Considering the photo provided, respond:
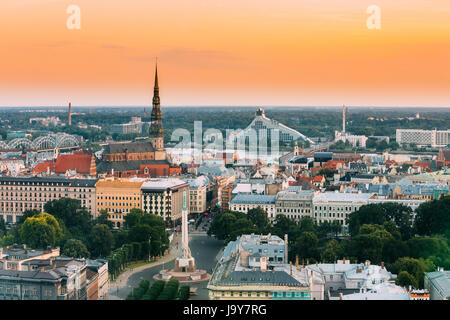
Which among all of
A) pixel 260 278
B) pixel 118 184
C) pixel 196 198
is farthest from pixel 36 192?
pixel 260 278

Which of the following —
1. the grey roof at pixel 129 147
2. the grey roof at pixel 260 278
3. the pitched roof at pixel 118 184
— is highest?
the grey roof at pixel 129 147

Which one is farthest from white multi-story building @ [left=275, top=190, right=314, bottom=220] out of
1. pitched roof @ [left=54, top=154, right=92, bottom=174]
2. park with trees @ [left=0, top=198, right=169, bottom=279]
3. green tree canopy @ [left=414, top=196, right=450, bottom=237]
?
pitched roof @ [left=54, top=154, right=92, bottom=174]

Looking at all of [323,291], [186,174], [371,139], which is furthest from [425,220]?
[371,139]

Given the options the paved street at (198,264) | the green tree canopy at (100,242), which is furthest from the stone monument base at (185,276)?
the green tree canopy at (100,242)

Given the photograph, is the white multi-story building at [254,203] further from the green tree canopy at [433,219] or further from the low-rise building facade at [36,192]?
the green tree canopy at [433,219]

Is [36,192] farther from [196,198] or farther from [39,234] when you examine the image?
[39,234]

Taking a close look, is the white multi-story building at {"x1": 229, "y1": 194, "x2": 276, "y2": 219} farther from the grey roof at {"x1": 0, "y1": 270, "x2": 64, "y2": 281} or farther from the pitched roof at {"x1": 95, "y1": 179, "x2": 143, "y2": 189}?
the grey roof at {"x1": 0, "y1": 270, "x2": 64, "y2": 281}
